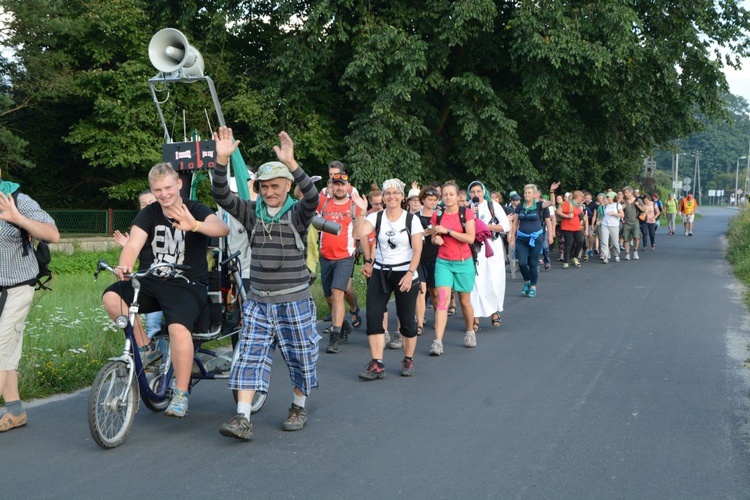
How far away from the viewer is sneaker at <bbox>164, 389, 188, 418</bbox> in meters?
5.45

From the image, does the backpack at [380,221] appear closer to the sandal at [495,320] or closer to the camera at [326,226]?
the camera at [326,226]

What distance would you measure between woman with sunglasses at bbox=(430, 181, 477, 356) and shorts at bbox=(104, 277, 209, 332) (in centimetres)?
370

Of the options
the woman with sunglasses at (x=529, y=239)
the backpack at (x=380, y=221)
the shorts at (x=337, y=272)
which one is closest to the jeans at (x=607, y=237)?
the woman with sunglasses at (x=529, y=239)

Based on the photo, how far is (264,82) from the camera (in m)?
24.8

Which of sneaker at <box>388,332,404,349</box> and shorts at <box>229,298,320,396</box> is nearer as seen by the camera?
shorts at <box>229,298,320,396</box>

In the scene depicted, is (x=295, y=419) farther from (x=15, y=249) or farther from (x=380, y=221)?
(x=380, y=221)

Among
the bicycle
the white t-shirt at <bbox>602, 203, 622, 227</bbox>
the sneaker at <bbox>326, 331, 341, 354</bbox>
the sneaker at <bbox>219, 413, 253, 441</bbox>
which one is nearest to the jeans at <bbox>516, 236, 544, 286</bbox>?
the sneaker at <bbox>326, 331, 341, 354</bbox>

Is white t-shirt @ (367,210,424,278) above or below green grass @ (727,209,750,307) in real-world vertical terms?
above

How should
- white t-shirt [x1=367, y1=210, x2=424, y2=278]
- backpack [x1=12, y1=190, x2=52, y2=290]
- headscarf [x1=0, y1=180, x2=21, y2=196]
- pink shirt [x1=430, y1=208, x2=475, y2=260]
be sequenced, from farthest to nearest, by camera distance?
pink shirt [x1=430, y1=208, x2=475, y2=260] → white t-shirt [x1=367, y1=210, x2=424, y2=278] → backpack [x1=12, y1=190, x2=52, y2=290] → headscarf [x1=0, y1=180, x2=21, y2=196]

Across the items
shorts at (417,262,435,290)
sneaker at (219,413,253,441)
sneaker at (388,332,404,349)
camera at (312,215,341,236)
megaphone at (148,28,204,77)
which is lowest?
sneaker at (388,332,404,349)

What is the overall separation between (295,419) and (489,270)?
518cm

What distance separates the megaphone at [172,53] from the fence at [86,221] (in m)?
18.5

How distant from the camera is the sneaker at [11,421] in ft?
18.7

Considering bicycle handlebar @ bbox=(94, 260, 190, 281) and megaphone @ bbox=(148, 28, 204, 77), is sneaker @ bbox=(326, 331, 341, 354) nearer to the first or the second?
megaphone @ bbox=(148, 28, 204, 77)
